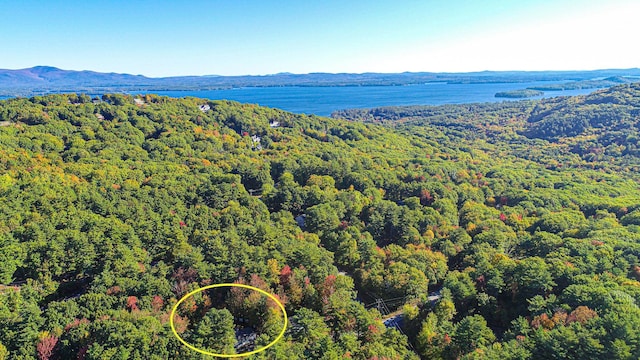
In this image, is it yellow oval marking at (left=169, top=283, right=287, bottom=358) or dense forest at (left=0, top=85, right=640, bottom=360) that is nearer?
yellow oval marking at (left=169, top=283, right=287, bottom=358)

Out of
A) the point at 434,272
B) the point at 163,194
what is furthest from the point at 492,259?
the point at 163,194

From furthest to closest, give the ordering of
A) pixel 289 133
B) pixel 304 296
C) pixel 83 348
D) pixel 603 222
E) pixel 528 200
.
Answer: pixel 289 133, pixel 528 200, pixel 603 222, pixel 304 296, pixel 83 348

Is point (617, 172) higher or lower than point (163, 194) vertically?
lower

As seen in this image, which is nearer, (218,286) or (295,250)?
(218,286)

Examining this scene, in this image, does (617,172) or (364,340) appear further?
(617,172)

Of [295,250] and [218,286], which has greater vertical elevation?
[295,250]

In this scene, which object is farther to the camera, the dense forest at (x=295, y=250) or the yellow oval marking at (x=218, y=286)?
the dense forest at (x=295, y=250)

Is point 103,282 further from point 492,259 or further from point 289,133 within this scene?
point 289,133

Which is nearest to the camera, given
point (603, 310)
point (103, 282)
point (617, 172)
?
point (603, 310)
